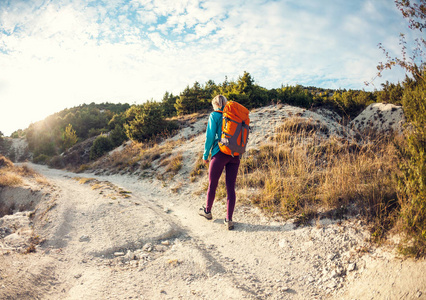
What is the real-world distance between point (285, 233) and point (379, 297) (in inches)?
71.8

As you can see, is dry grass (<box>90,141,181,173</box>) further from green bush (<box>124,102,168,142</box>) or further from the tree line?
the tree line

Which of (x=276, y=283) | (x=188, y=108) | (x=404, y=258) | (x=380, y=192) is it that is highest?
(x=188, y=108)

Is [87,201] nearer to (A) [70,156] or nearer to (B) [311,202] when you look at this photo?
(B) [311,202]

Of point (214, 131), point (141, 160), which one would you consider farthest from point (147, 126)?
point (214, 131)

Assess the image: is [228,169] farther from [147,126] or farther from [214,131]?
[147,126]

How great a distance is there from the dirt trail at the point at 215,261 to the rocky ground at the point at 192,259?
14mm

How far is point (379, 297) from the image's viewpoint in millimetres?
2324

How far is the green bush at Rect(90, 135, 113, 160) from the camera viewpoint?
20844 mm

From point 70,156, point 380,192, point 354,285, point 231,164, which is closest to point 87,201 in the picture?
point 231,164

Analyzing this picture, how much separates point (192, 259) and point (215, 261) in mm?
356

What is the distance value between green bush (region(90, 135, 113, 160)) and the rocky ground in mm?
16335

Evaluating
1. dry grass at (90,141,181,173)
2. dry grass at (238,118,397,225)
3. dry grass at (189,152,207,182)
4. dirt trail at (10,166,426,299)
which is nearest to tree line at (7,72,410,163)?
dry grass at (90,141,181,173)

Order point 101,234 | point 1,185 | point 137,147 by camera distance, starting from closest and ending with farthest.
Answer: point 101,234
point 1,185
point 137,147

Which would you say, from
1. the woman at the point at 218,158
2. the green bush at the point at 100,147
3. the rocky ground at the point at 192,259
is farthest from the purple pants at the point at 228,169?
the green bush at the point at 100,147
